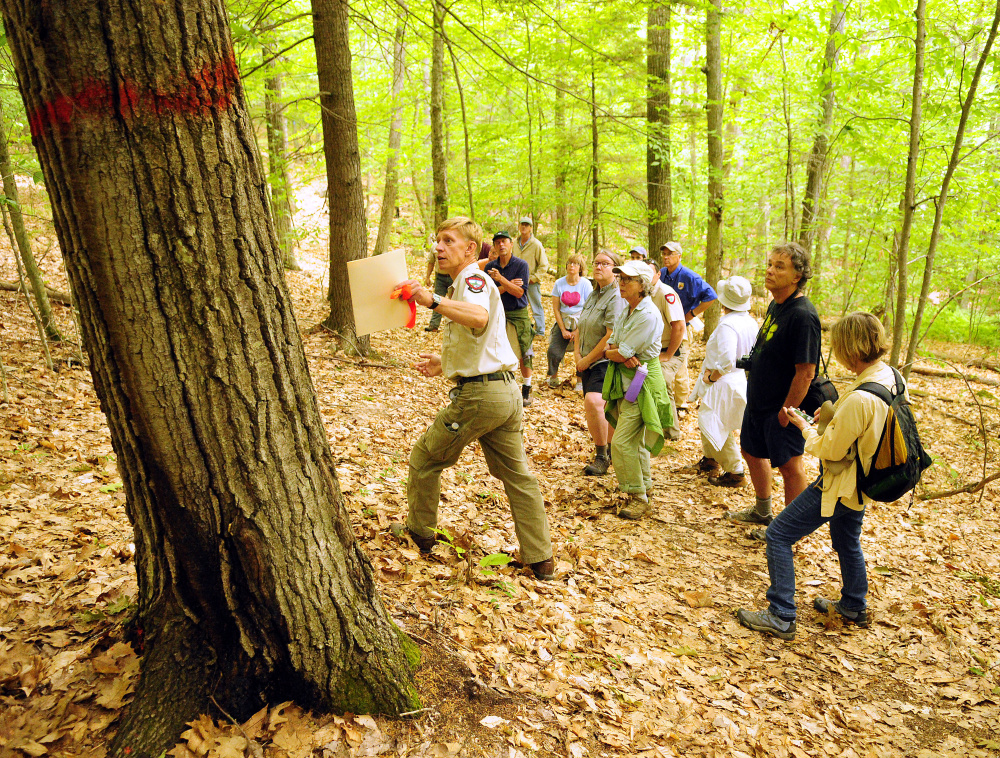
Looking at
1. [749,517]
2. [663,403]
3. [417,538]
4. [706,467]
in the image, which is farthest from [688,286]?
[417,538]

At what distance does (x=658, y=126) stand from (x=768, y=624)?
8.47 m

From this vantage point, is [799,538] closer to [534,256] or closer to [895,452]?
[895,452]

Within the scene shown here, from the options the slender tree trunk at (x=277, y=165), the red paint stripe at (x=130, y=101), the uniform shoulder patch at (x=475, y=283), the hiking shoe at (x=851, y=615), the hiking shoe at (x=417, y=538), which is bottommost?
the hiking shoe at (x=851, y=615)

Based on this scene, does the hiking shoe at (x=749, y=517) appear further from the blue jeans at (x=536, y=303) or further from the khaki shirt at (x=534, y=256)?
the khaki shirt at (x=534, y=256)

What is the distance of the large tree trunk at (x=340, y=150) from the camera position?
7418mm

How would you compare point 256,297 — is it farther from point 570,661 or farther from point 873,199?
point 873,199

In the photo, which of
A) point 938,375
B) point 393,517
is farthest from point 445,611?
point 938,375

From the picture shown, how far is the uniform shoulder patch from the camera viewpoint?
3580 millimetres

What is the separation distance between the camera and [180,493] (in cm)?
207

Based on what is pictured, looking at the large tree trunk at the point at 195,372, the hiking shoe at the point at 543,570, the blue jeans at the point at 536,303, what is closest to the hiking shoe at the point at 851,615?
the hiking shoe at the point at 543,570

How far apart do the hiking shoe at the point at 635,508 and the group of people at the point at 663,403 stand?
15 mm

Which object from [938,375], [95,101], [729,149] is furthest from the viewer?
[729,149]

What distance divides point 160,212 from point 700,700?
338 centimetres

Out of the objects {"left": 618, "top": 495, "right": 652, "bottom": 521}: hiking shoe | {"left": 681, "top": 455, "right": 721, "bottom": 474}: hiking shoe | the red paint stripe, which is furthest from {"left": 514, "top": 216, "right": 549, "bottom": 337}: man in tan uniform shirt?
the red paint stripe
